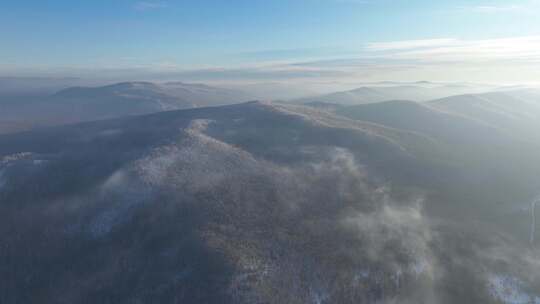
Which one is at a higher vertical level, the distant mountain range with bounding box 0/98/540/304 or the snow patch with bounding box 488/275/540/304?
the distant mountain range with bounding box 0/98/540/304

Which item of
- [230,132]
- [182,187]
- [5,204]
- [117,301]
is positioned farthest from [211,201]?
[230,132]

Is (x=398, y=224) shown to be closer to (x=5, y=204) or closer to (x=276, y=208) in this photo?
(x=276, y=208)

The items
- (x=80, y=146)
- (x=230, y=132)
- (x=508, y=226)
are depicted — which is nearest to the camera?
(x=508, y=226)

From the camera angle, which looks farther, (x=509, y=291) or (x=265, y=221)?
(x=265, y=221)

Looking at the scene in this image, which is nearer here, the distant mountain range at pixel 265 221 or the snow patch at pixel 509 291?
the distant mountain range at pixel 265 221

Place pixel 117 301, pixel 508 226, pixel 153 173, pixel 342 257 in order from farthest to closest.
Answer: pixel 153 173 → pixel 508 226 → pixel 342 257 → pixel 117 301

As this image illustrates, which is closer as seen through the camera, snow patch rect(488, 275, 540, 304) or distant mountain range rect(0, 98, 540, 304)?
distant mountain range rect(0, 98, 540, 304)

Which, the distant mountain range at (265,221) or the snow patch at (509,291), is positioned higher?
the distant mountain range at (265,221)

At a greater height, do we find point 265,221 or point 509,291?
A: point 265,221
